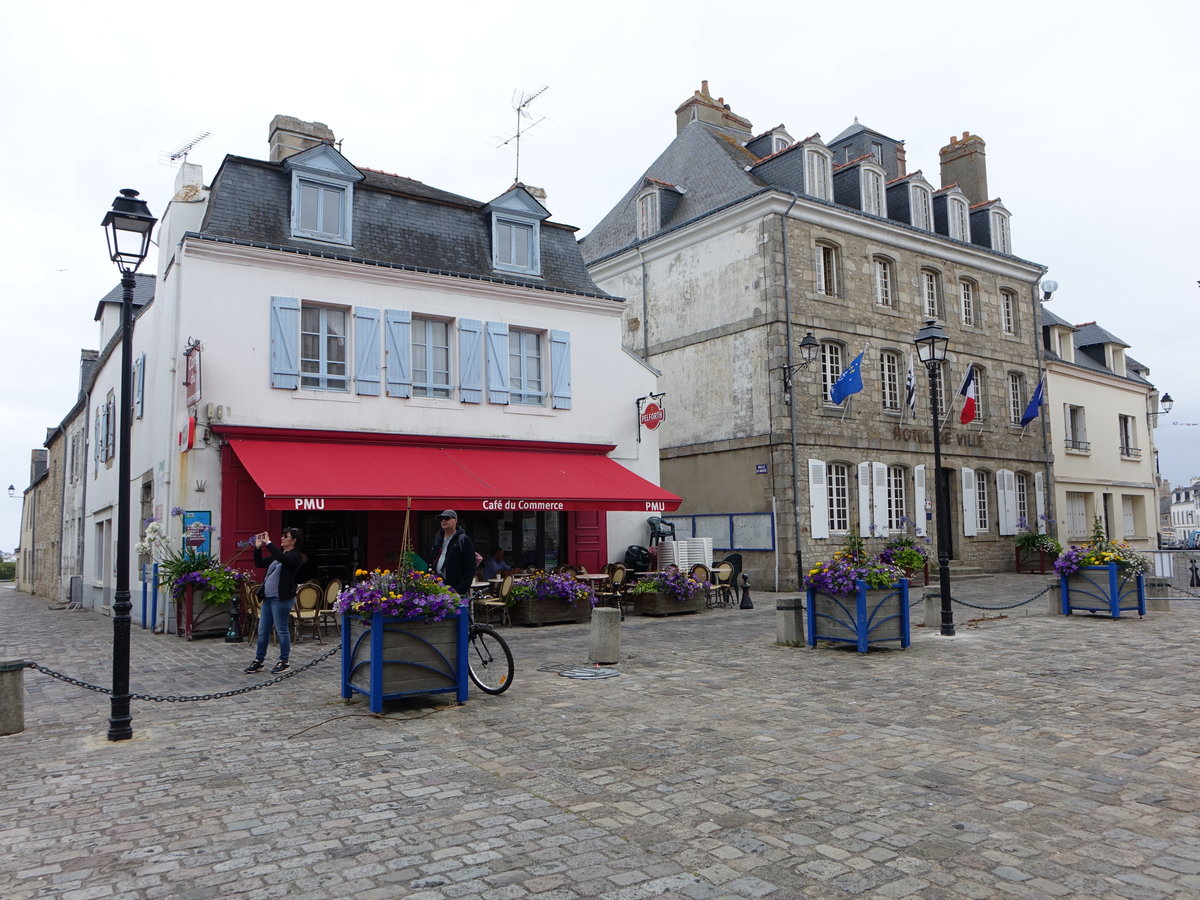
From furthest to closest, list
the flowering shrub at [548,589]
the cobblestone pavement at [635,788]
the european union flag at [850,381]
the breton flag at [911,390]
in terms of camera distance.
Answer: the breton flag at [911,390]
the european union flag at [850,381]
the flowering shrub at [548,589]
the cobblestone pavement at [635,788]

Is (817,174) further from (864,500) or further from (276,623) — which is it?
(276,623)

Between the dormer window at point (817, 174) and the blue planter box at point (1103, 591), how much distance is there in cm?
1048

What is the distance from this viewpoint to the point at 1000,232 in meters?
25.3

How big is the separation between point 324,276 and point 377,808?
11.1 m

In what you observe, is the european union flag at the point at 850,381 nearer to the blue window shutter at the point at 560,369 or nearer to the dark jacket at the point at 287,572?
the blue window shutter at the point at 560,369

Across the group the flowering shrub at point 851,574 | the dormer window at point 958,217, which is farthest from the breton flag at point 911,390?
the flowering shrub at point 851,574

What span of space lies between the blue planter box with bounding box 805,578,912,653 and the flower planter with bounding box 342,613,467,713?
4.55 metres

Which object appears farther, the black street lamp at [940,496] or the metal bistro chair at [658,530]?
the metal bistro chair at [658,530]

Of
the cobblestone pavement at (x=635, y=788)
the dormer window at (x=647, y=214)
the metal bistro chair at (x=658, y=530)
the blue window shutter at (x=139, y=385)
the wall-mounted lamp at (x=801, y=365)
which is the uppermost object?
the dormer window at (x=647, y=214)

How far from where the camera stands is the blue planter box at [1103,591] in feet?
43.5

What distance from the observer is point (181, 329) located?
43.2 ft

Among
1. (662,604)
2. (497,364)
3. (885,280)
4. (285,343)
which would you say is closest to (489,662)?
(662,604)

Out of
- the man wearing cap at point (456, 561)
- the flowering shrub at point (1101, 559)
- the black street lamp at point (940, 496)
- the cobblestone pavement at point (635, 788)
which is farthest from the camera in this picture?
the flowering shrub at point (1101, 559)

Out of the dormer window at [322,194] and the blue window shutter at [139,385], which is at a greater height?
the dormer window at [322,194]
